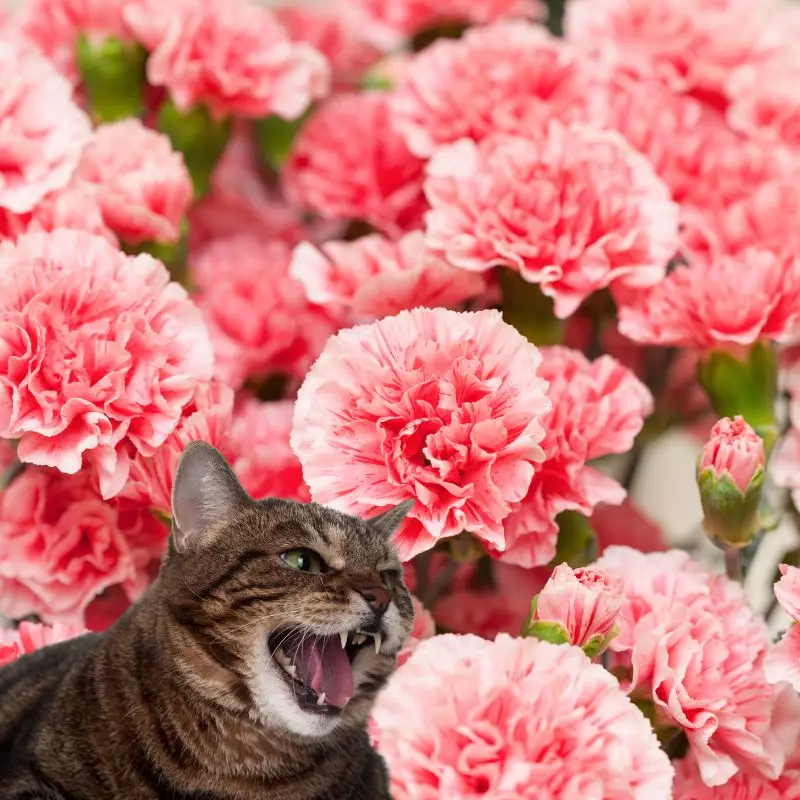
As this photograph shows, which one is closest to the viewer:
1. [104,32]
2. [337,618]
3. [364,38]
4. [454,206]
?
[337,618]

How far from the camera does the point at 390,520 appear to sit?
0.43m

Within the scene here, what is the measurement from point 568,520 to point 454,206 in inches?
5.8

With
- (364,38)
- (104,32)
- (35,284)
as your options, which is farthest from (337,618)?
(364,38)

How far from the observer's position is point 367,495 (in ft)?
1.41

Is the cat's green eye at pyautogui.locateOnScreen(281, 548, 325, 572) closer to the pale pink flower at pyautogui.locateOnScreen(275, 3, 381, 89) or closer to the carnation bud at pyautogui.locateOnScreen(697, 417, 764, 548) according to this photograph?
the carnation bud at pyautogui.locateOnScreen(697, 417, 764, 548)

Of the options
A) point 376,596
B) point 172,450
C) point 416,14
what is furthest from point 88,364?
point 416,14

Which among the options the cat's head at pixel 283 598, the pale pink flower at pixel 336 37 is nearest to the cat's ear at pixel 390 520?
the cat's head at pixel 283 598

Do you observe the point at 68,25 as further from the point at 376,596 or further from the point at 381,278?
the point at 376,596

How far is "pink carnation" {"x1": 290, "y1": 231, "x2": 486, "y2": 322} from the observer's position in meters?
0.53

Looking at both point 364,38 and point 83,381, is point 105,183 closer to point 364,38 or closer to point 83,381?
point 83,381

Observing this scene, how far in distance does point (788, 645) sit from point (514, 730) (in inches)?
4.8

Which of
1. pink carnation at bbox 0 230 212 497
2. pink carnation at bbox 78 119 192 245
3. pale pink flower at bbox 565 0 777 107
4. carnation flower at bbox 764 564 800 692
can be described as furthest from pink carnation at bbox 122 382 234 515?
pale pink flower at bbox 565 0 777 107

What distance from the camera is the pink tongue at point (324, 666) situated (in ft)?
1.31

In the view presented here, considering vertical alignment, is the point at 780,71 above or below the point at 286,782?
above
